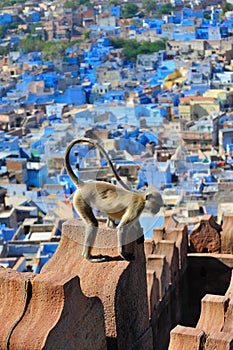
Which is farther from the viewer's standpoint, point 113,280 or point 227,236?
point 227,236

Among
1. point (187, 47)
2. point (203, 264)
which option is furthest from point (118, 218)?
point (187, 47)

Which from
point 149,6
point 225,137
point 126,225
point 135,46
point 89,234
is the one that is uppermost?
point 126,225

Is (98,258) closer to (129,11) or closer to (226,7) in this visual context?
(226,7)

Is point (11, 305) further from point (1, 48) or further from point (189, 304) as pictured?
point (1, 48)

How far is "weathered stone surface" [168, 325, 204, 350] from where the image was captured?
12.9 feet

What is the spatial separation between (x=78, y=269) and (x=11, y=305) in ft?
2.86

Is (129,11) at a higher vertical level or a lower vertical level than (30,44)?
lower

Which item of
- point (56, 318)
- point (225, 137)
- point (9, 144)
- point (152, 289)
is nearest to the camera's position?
point (56, 318)

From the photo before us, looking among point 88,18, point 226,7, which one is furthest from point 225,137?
point 88,18

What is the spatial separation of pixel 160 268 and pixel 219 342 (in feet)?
5.40

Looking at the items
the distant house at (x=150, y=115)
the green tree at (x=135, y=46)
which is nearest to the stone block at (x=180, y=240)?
the distant house at (x=150, y=115)

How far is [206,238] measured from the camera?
652 centimetres

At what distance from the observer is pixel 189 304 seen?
6.32 metres

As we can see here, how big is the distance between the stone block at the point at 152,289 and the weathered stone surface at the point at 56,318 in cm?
115
